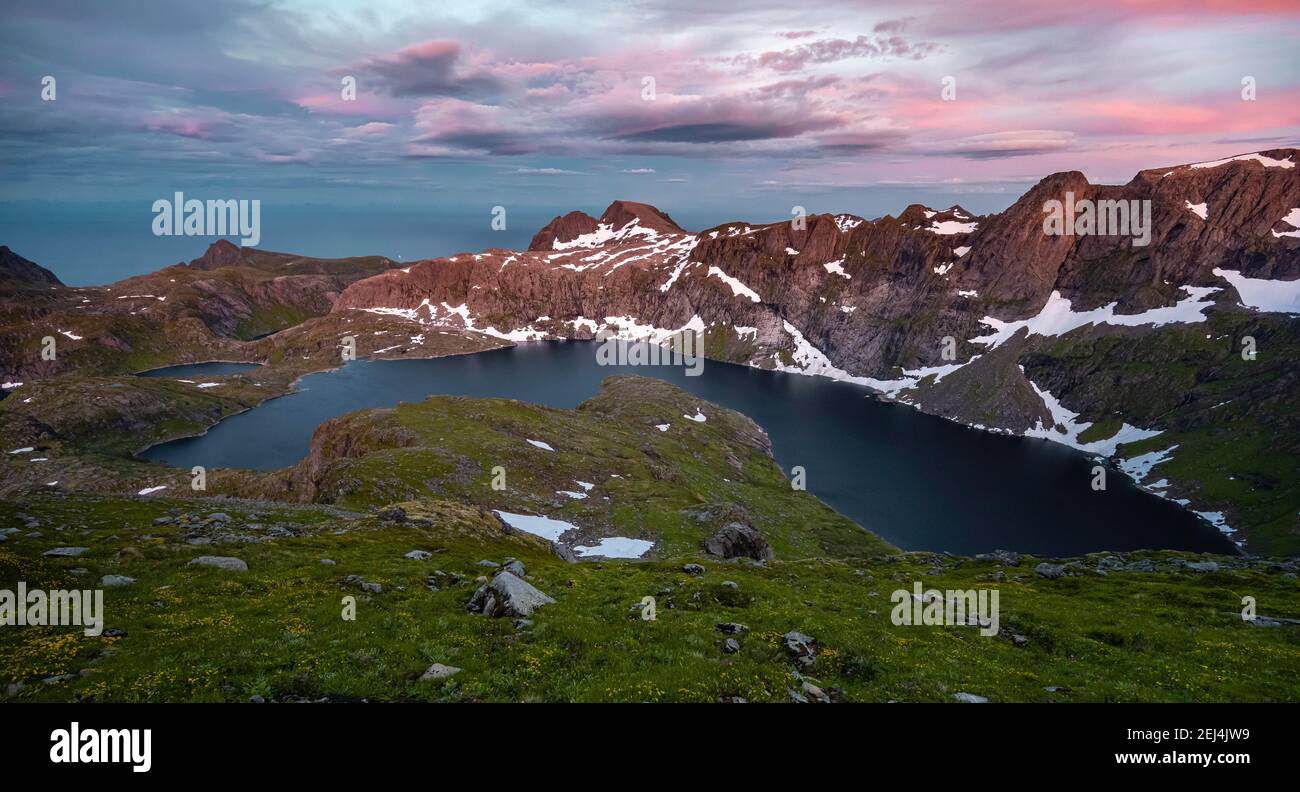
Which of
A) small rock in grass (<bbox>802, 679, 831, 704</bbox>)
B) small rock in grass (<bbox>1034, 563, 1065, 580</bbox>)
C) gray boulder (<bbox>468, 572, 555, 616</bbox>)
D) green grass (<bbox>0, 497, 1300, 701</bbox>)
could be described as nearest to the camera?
green grass (<bbox>0, 497, 1300, 701</bbox>)

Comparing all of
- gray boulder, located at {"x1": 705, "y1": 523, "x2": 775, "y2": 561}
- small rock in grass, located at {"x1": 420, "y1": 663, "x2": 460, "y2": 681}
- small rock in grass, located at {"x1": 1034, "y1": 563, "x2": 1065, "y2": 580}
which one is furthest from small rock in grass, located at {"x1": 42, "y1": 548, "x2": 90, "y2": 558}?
small rock in grass, located at {"x1": 1034, "y1": 563, "x2": 1065, "y2": 580}

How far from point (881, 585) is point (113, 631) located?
122 ft

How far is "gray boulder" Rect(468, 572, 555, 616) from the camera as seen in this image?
21.8 meters

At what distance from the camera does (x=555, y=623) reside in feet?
67.8

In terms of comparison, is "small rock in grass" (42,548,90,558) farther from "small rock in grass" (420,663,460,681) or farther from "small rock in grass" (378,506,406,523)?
"small rock in grass" (420,663,460,681)

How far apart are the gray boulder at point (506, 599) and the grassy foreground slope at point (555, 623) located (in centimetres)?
80

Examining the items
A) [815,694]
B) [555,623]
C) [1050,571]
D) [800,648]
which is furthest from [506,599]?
[1050,571]

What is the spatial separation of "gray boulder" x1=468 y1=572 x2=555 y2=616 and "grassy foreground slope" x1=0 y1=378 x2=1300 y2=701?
80cm

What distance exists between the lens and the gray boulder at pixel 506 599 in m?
21.8

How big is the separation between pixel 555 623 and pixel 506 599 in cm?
268

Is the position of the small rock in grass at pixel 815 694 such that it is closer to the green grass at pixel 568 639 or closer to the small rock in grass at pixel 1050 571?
the green grass at pixel 568 639

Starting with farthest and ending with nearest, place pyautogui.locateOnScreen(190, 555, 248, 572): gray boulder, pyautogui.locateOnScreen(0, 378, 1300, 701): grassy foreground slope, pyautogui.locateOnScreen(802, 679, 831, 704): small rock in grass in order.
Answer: pyautogui.locateOnScreen(190, 555, 248, 572): gray boulder, pyautogui.locateOnScreen(802, 679, 831, 704): small rock in grass, pyautogui.locateOnScreen(0, 378, 1300, 701): grassy foreground slope
